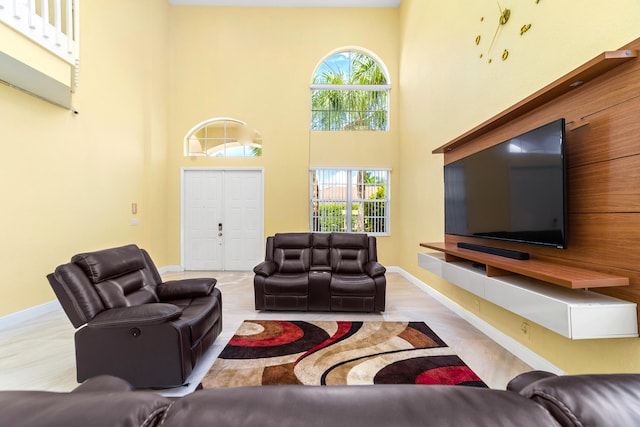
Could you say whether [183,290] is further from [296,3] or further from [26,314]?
[296,3]

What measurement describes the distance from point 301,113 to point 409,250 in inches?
138

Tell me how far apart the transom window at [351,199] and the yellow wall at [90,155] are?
3.27m

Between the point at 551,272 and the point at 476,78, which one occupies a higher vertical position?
the point at 476,78

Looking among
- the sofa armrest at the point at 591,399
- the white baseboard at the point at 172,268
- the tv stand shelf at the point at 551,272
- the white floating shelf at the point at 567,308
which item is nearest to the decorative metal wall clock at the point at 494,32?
the tv stand shelf at the point at 551,272

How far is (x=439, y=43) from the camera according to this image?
3.81m

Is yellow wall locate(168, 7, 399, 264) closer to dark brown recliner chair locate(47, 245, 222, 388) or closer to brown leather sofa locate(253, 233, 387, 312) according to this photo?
brown leather sofa locate(253, 233, 387, 312)

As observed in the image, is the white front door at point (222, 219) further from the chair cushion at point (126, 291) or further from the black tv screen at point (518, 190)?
the black tv screen at point (518, 190)

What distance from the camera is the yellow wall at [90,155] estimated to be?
9.86 ft

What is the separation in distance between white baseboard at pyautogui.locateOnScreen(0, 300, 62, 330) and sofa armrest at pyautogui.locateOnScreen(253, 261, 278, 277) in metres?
2.49

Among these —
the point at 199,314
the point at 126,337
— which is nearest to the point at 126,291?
the point at 126,337

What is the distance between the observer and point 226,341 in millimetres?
2605

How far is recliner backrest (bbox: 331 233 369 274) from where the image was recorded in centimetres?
373

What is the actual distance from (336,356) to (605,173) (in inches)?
87.3

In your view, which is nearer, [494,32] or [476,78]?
[494,32]
